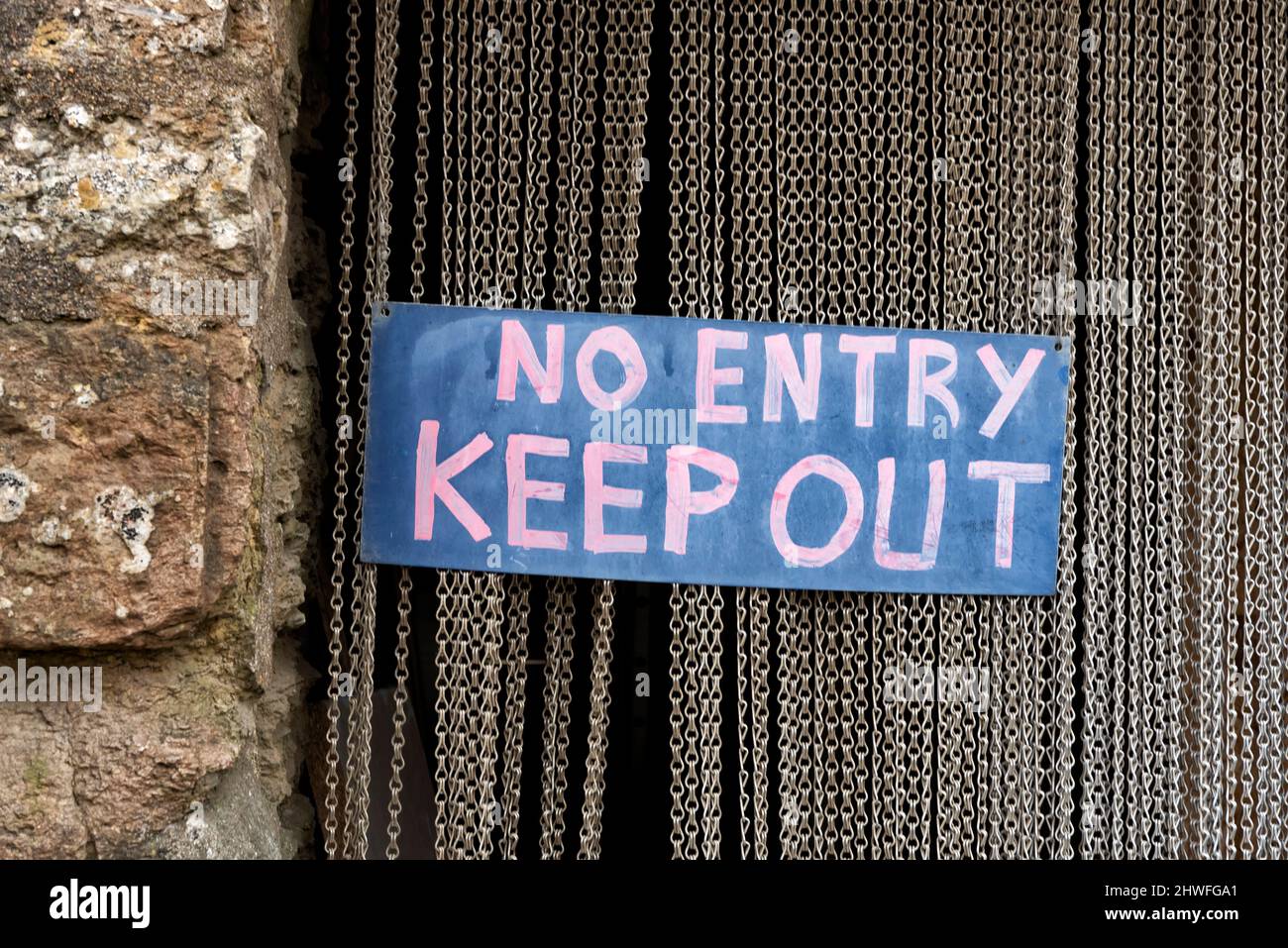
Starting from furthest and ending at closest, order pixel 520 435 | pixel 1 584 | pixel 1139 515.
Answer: pixel 1139 515 → pixel 520 435 → pixel 1 584

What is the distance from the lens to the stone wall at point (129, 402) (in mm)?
1853

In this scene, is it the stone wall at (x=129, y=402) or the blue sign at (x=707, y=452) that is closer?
the stone wall at (x=129, y=402)

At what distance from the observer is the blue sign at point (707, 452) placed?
2.37 metres

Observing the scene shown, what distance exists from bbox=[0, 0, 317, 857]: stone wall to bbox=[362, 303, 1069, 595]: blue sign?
1.51ft

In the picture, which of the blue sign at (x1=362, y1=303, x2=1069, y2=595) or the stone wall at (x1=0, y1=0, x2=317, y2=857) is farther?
the blue sign at (x1=362, y1=303, x2=1069, y2=595)

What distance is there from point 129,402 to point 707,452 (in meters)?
1.16

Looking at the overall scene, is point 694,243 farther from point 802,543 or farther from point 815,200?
point 802,543

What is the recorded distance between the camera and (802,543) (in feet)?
7.88

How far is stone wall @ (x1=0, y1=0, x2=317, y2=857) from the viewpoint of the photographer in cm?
185

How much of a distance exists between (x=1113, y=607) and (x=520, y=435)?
1437mm

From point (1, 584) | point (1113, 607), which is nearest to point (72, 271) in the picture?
point (1, 584)

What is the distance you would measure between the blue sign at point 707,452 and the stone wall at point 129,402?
0.46 meters

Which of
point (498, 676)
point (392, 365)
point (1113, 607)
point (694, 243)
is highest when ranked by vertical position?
A: point (694, 243)

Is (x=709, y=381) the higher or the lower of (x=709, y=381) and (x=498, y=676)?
the higher
